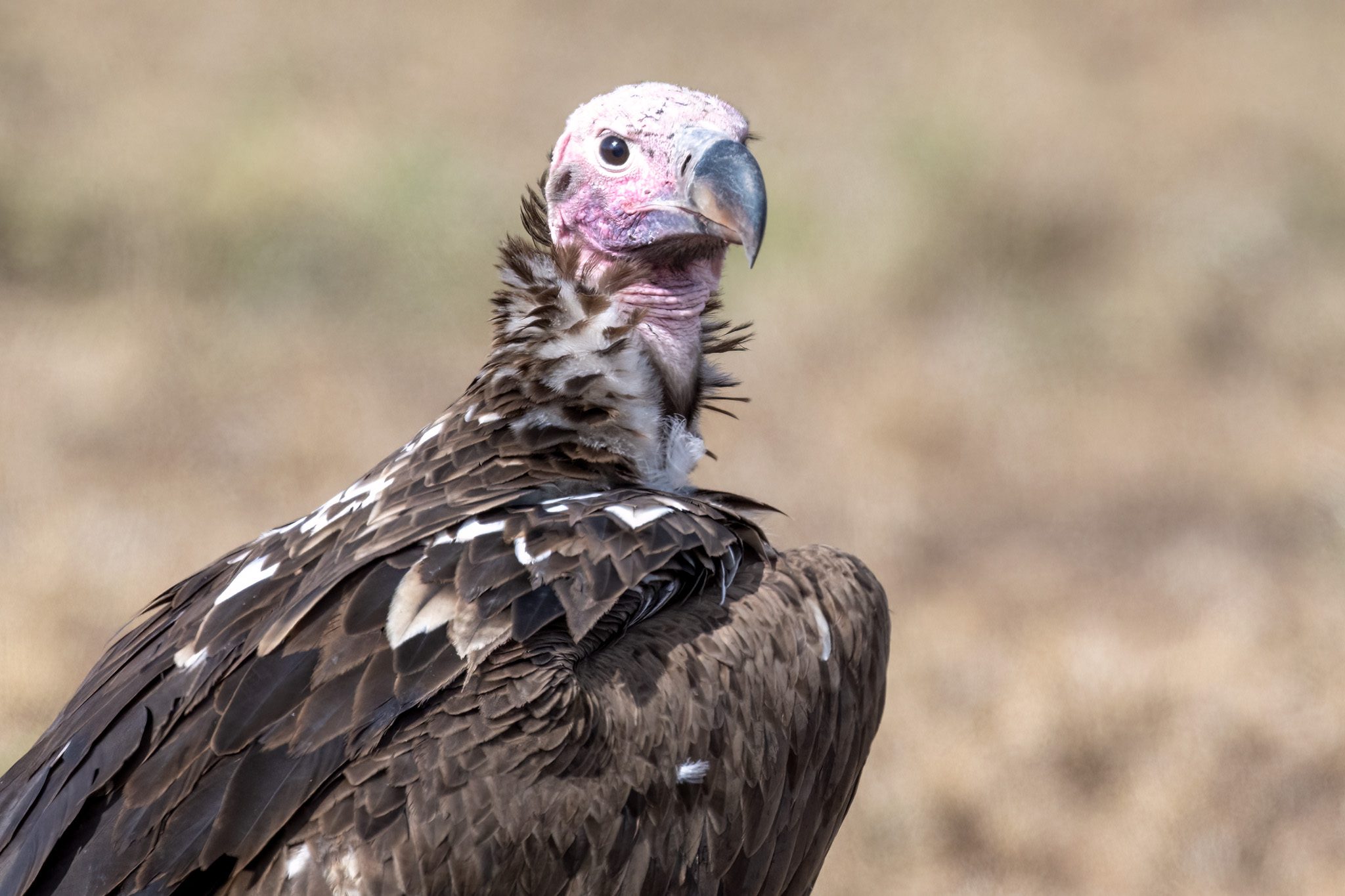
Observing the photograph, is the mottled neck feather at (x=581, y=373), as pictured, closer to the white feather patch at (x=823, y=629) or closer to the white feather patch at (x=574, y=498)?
the white feather patch at (x=574, y=498)

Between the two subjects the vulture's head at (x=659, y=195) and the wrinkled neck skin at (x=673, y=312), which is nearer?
the vulture's head at (x=659, y=195)

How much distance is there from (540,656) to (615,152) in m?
1.46

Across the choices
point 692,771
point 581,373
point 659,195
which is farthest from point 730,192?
point 692,771

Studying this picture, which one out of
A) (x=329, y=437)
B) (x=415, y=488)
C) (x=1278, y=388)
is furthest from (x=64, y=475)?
(x=1278, y=388)

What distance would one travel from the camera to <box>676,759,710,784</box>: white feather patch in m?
3.10

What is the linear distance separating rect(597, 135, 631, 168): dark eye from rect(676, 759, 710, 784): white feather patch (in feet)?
5.16

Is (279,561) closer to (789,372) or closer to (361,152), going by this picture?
(789,372)

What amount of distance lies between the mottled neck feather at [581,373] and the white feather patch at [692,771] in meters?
0.92

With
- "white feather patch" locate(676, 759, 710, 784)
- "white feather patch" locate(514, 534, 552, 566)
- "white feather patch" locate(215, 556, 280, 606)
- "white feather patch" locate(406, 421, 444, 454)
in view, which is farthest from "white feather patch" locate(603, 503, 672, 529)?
"white feather patch" locate(215, 556, 280, 606)

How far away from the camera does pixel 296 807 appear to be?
9.45 feet

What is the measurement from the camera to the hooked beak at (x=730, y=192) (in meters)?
3.68

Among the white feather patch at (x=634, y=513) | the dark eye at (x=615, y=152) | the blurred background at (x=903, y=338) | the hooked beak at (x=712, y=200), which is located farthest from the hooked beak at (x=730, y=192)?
the blurred background at (x=903, y=338)

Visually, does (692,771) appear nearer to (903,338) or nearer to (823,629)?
(823,629)

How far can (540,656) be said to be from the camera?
305 cm
